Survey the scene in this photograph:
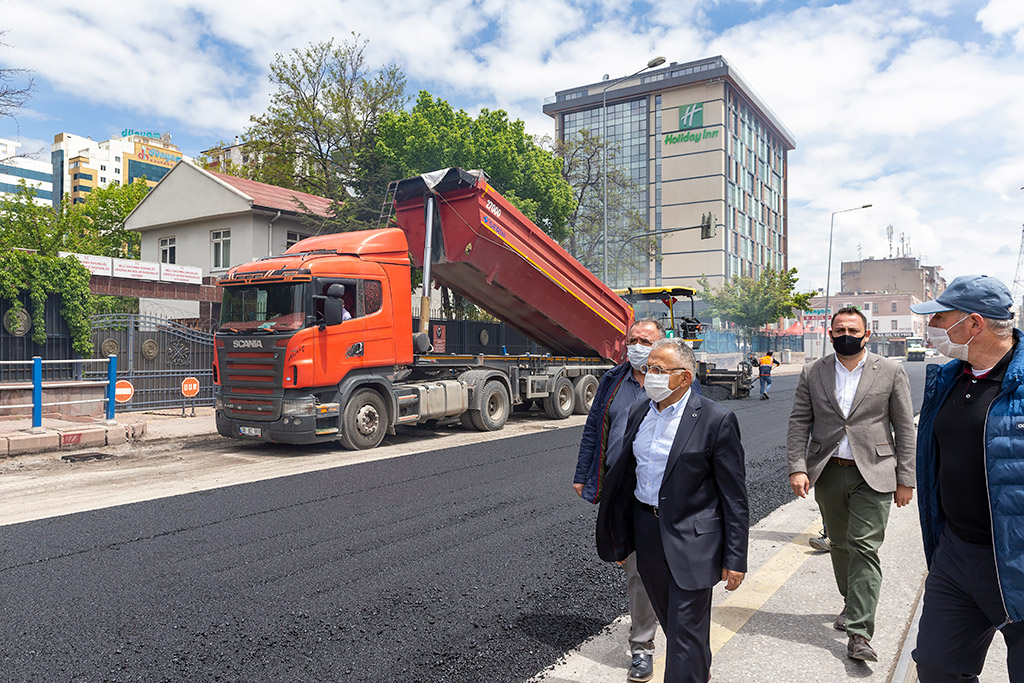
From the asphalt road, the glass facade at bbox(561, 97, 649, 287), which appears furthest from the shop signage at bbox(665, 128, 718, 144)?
the asphalt road

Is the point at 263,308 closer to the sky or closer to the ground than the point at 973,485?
closer to the sky

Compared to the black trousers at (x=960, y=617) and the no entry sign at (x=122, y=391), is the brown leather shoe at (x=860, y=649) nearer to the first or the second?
the black trousers at (x=960, y=617)

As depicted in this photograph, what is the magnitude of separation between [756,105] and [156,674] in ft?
281

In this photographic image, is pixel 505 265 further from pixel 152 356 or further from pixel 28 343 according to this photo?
pixel 28 343

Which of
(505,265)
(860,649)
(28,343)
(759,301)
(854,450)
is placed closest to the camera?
(860,649)

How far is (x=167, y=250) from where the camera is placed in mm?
32406

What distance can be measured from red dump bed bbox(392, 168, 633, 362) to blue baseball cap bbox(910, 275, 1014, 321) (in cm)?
925

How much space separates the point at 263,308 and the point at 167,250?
25.8 metres

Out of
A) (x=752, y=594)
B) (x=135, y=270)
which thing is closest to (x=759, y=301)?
(x=135, y=270)

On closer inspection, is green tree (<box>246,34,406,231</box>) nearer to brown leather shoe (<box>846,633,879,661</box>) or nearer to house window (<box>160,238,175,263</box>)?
house window (<box>160,238,175,263</box>)

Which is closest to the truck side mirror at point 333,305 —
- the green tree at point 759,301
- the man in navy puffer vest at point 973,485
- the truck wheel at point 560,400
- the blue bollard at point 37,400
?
the blue bollard at point 37,400

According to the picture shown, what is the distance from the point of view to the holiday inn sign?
233 feet

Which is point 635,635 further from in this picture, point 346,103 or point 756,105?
point 756,105

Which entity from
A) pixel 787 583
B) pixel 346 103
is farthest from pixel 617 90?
pixel 787 583
